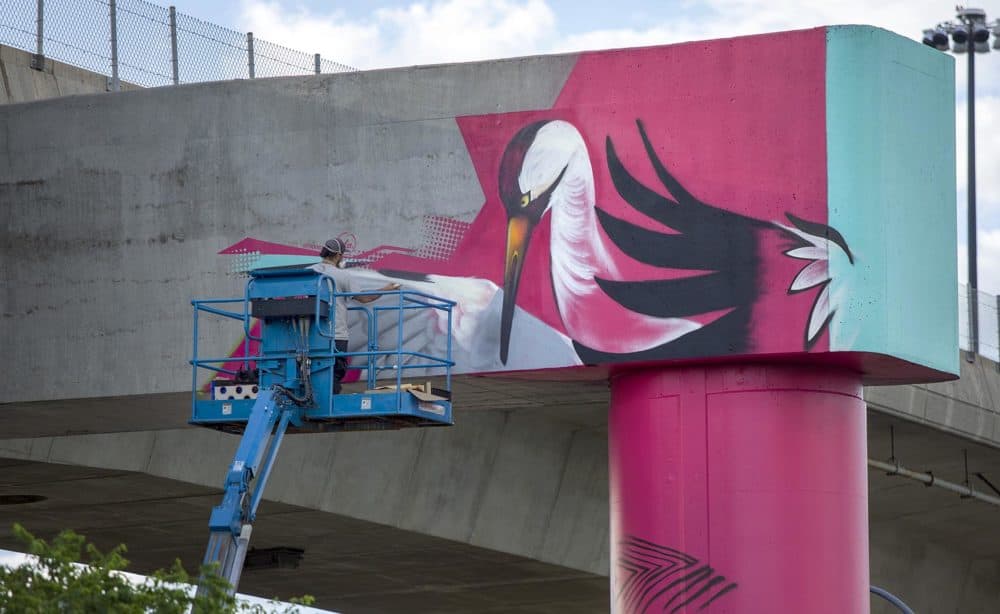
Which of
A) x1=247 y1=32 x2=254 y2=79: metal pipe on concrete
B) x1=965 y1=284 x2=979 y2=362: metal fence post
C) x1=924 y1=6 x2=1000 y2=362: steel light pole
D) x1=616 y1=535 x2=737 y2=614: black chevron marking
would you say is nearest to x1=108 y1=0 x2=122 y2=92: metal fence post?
x1=247 y1=32 x2=254 y2=79: metal pipe on concrete

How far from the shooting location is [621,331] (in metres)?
22.4

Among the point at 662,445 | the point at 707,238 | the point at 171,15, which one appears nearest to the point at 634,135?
the point at 707,238

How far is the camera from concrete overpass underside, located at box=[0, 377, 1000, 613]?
2812 centimetres

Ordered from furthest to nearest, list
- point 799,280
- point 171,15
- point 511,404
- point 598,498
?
point 598,498 → point 171,15 → point 511,404 → point 799,280

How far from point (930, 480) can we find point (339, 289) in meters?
16.1

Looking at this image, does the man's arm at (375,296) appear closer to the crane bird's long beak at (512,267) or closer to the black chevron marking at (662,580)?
the crane bird's long beak at (512,267)

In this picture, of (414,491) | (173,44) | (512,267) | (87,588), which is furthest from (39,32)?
(87,588)

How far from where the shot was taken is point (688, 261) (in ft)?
72.8

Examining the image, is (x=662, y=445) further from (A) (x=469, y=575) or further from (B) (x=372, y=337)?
(A) (x=469, y=575)

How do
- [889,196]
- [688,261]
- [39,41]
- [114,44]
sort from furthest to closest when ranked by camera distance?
[114,44] < [39,41] < [688,261] < [889,196]

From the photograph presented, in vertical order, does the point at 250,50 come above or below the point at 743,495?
above

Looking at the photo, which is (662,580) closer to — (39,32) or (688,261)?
(688,261)

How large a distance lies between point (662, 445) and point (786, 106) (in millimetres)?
4417

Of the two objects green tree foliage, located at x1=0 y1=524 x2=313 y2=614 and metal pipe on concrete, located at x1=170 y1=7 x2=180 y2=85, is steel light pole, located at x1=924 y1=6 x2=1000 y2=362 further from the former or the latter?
green tree foliage, located at x1=0 y1=524 x2=313 y2=614
